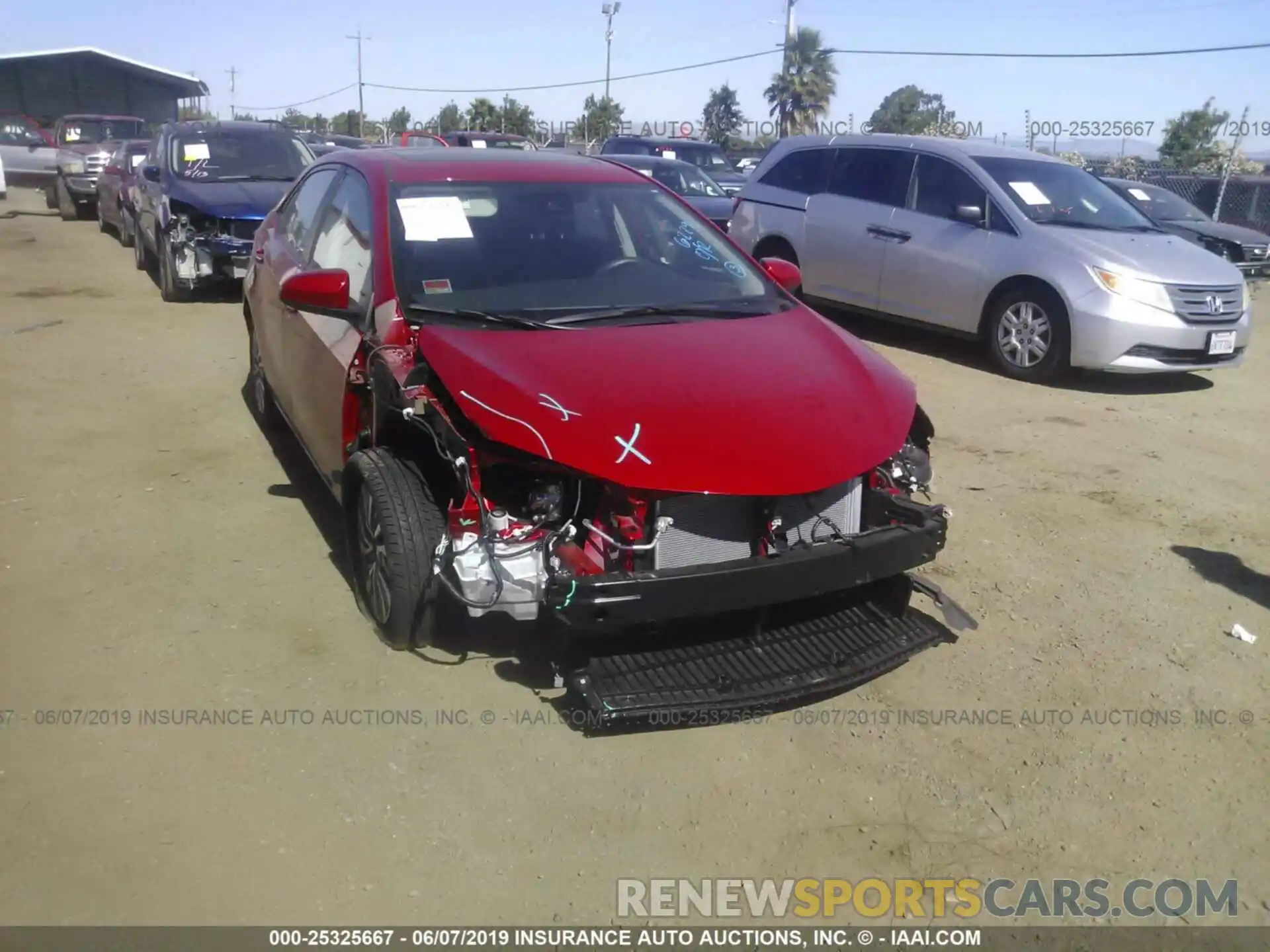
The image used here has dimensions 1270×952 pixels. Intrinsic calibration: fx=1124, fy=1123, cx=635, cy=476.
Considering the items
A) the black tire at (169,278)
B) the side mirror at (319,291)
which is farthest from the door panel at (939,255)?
the black tire at (169,278)

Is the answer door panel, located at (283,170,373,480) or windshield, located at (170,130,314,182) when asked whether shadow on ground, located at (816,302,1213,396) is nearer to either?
door panel, located at (283,170,373,480)

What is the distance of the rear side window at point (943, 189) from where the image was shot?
8938 mm

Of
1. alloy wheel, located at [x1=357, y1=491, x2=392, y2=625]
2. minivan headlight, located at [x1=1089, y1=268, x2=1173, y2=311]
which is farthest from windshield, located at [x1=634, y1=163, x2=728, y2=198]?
alloy wheel, located at [x1=357, y1=491, x2=392, y2=625]

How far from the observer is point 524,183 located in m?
4.70

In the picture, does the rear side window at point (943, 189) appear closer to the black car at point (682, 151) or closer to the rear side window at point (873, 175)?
the rear side window at point (873, 175)

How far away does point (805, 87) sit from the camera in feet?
147

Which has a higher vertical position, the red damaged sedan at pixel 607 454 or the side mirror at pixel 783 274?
the side mirror at pixel 783 274

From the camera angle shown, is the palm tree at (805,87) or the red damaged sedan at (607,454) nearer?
the red damaged sedan at (607,454)

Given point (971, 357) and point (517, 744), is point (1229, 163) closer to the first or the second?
point (971, 357)

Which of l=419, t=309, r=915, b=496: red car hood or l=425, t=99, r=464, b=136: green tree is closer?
l=419, t=309, r=915, b=496: red car hood

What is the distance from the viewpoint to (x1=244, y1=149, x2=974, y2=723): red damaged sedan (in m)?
3.38

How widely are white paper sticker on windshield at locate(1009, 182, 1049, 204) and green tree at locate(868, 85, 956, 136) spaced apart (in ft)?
107

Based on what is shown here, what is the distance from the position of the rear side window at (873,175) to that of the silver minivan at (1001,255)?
0.01m

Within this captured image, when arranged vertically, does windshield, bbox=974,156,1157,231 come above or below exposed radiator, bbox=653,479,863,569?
above
